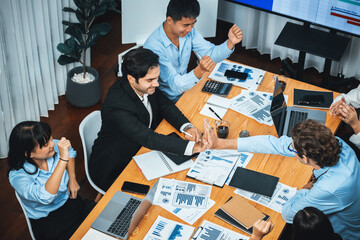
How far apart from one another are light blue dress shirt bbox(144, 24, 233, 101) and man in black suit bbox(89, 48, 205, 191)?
26 cm

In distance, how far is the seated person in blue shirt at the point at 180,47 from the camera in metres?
3.19

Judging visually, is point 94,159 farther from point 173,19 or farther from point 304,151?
point 304,151

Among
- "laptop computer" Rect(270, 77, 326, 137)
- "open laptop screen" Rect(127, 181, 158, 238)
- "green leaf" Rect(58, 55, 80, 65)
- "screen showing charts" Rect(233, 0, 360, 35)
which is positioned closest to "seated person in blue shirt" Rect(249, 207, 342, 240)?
"open laptop screen" Rect(127, 181, 158, 238)

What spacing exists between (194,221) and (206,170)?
38 cm

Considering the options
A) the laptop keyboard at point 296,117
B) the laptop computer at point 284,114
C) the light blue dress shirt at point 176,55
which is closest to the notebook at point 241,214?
the laptop computer at point 284,114

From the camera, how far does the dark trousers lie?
2.64 meters

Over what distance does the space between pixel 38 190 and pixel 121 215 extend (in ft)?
1.57

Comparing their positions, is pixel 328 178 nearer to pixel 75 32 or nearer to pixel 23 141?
pixel 23 141

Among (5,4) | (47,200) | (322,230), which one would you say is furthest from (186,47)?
(322,230)

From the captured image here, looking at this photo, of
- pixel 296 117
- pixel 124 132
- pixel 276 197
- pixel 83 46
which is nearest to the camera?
pixel 276 197

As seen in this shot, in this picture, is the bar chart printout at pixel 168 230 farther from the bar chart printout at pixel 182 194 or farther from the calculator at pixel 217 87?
the calculator at pixel 217 87

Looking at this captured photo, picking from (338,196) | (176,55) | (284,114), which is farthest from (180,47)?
(338,196)

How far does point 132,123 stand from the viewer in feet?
9.09

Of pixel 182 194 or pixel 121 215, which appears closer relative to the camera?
pixel 121 215
